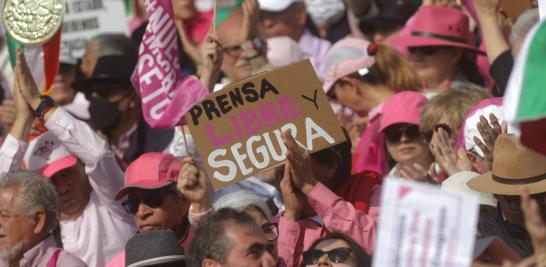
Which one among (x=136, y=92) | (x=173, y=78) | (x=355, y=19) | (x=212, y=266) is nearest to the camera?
(x=212, y=266)

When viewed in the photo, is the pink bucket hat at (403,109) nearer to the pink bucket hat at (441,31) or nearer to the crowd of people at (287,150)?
the crowd of people at (287,150)

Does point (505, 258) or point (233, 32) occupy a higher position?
point (505, 258)

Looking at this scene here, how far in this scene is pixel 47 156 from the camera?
336 inches

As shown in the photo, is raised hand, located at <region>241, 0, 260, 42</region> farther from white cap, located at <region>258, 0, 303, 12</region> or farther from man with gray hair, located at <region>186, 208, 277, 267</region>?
man with gray hair, located at <region>186, 208, 277, 267</region>

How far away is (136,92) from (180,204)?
1972 mm

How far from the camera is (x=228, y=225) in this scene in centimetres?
629

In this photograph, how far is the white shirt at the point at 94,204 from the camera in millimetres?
8172

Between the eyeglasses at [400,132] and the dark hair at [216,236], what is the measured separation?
1949mm

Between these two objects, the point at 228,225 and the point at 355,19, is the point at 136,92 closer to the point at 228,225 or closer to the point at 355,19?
the point at 355,19

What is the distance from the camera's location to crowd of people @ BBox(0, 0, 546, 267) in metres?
6.44

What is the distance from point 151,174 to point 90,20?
3.73m

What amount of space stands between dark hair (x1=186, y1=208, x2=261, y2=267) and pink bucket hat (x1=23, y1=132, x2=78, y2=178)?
218 centimetres

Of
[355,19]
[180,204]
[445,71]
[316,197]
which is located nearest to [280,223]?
[316,197]

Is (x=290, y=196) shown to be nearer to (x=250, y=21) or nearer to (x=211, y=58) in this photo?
(x=211, y=58)
